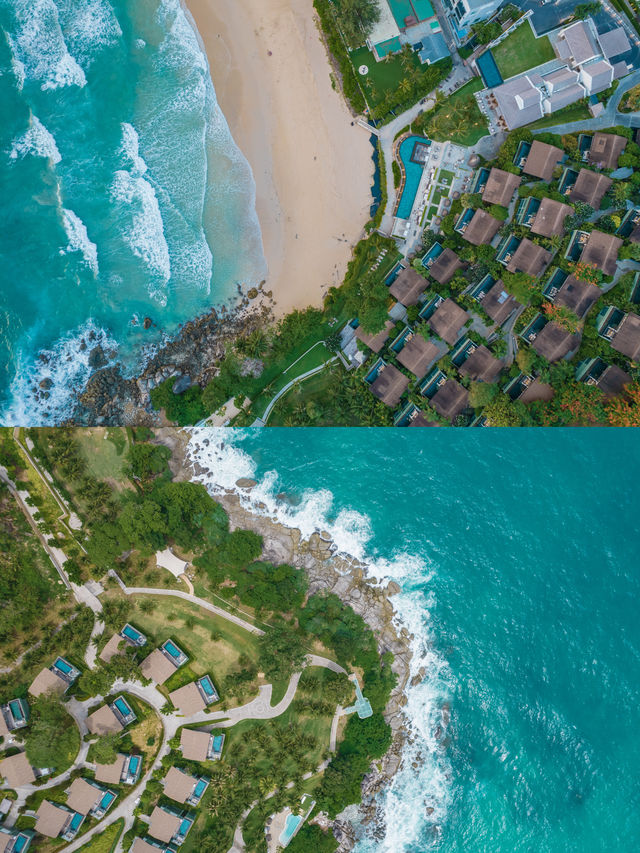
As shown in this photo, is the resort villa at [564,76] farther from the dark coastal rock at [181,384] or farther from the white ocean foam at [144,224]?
the dark coastal rock at [181,384]

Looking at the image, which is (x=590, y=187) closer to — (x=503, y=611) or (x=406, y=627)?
(x=503, y=611)

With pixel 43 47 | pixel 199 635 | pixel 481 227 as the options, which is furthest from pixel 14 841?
pixel 43 47

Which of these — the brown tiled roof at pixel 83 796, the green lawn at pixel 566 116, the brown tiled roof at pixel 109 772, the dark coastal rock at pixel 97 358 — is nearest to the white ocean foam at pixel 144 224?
the dark coastal rock at pixel 97 358

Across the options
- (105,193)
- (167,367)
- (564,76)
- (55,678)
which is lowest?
(55,678)

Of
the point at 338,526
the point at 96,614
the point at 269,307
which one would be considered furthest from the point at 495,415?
the point at 96,614

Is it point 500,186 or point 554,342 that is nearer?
point 554,342

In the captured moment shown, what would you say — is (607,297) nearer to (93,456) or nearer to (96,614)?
(93,456)

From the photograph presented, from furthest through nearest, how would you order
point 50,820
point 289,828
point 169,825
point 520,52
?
point 520,52, point 289,828, point 169,825, point 50,820
